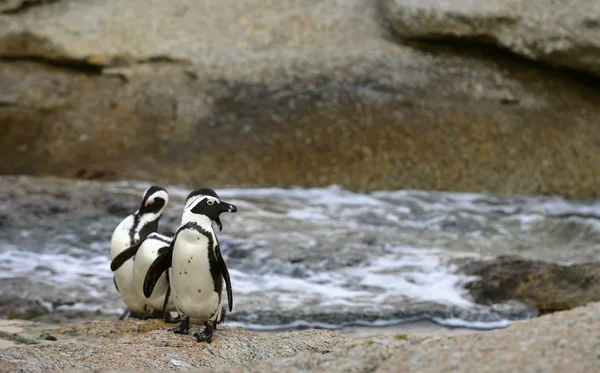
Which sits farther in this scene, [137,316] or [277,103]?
[277,103]

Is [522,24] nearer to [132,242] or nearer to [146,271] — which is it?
[132,242]

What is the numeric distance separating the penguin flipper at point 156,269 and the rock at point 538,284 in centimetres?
251

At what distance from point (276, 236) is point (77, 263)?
154 cm

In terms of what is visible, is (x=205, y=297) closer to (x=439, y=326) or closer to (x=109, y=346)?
(x=109, y=346)

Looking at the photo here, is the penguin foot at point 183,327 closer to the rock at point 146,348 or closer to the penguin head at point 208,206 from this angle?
the rock at point 146,348

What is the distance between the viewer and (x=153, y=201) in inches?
195

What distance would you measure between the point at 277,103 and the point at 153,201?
4903mm

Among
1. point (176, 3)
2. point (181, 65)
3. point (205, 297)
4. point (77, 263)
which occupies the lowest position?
point (77, 263)

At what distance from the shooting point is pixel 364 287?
649 cm

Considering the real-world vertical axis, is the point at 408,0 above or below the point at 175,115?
above

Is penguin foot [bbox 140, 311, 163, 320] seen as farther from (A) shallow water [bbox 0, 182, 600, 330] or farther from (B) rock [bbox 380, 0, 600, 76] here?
(B) rock [bbox 380, 0, 600, 76]

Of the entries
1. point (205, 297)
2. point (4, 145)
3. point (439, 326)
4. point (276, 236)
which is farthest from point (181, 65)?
point (205, 297)

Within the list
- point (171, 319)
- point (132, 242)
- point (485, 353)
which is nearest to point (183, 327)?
point (171, 319)

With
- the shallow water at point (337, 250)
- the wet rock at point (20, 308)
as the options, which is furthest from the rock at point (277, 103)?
the wet rock at point (20, 308)
